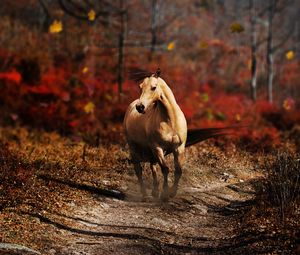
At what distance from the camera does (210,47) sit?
4850cm

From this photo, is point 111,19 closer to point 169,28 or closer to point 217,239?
point 169,28

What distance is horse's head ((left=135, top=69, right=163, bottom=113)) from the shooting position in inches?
335

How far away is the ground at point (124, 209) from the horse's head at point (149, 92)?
2121mm

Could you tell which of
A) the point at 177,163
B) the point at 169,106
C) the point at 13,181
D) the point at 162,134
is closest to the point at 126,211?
the point at 177,163

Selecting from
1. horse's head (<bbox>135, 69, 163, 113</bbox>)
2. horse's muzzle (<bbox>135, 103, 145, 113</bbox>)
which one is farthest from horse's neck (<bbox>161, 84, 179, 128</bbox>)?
horse's muzzle (<bbox>135, 103, 145, 113</bbox>)

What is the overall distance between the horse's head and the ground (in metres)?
2.12

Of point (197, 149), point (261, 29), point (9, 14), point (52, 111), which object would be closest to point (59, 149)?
point (197, 149)

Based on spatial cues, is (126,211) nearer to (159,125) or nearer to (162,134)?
(162,134)

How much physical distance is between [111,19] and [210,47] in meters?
13.8

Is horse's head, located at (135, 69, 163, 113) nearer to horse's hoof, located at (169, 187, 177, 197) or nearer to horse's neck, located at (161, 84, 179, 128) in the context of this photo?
horse's neck, located at (161, 84, 179, 128)

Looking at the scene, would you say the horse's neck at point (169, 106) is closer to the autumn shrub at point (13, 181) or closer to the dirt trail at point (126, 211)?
the dirt trail at point (126, 211)

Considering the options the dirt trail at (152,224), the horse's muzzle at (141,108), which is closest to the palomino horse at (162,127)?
the horse's muzzle at (141,108)

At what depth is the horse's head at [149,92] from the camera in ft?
27.9

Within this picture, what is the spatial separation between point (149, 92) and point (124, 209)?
2.52 meters
